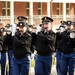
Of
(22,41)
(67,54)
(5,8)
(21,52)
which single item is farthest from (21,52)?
(5,8)

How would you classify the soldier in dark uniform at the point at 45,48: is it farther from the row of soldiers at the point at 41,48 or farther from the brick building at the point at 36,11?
the brick building at the point at 36,11

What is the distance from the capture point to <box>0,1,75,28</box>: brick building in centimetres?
3512

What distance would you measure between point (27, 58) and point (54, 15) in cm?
2954

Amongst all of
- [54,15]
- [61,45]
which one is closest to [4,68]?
[61,45]

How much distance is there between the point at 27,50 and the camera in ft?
32.3

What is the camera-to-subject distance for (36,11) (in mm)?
38469

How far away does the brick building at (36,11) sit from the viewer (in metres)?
35.1

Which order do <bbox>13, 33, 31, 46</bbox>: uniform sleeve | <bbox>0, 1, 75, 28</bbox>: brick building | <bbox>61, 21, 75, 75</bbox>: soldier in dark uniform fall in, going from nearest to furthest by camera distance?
<bbox>13, 33, 31, 46</bbox>: uniform sleeve → <bbox>61, 21, 75, 75</bbox>: soldier in dark uniform → <bbox>0, 1, 75, 28</bbox>: brick building

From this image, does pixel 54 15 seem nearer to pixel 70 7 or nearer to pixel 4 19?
pixel 70 7

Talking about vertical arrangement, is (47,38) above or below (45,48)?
above

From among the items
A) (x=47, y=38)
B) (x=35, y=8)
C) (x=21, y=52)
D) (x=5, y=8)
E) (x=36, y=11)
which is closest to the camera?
(x=21, y=52)

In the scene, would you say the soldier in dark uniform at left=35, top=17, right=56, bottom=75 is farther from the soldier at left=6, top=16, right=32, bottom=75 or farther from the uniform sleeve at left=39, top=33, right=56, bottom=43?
the soldier at left=6, top=16, right=32, bottom=75

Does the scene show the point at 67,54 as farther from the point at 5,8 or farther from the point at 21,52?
the point at 5,8

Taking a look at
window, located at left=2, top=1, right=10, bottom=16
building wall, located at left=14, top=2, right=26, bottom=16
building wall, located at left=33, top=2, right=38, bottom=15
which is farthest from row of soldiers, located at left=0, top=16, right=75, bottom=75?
building wall, located at left=33, top=2, right=38, bottom=15
